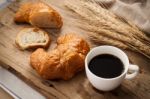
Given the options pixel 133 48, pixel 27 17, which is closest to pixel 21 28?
pixel 27 17

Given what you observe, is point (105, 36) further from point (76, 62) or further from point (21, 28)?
point (21, 28)

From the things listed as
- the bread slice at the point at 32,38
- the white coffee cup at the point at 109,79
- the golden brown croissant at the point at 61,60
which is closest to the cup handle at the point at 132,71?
the white coffee cup at the point at 109,79

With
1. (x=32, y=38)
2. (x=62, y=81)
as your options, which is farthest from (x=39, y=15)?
(x=62, y=81)

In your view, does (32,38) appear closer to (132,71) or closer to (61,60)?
(61,60)

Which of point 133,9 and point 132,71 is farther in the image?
point 133,9

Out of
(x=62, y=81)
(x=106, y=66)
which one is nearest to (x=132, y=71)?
(x=106, y=66)
